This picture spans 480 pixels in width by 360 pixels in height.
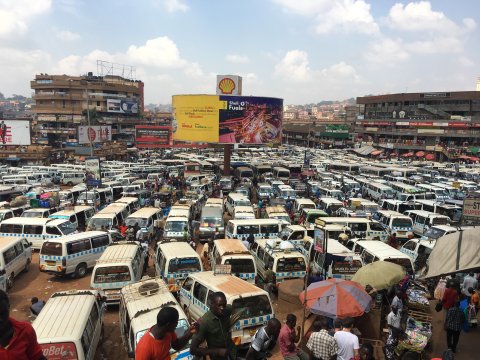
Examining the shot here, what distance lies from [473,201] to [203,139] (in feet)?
97.9

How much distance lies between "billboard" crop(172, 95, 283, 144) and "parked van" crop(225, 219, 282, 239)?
2257 cm

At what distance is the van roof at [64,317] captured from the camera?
267 inches

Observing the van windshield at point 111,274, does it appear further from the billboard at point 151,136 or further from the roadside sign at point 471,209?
the billboard at point 151,136

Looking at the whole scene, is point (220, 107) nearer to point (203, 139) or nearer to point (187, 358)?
point (203, 139)

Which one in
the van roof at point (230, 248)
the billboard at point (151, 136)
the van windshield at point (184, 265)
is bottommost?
the van windshield at point (184, 265)

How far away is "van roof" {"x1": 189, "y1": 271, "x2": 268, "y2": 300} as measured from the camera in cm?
823

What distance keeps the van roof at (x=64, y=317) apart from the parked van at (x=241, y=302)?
2.43 m

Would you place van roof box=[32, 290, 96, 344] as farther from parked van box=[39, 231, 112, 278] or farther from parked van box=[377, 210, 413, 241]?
parked van box=[377, 210, 413, 241]

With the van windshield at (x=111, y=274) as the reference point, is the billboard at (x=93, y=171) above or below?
above

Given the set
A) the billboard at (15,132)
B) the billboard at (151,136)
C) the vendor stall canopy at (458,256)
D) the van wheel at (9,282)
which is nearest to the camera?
the vendor stall canopy at (458,256)

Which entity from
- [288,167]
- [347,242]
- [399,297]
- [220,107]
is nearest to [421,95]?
[288,167]

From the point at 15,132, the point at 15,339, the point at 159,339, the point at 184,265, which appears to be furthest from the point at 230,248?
the point at 15,132

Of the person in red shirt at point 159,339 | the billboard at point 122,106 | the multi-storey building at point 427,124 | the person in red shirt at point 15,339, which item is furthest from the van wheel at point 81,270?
the billboard at point 122,106

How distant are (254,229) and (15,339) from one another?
13.2m
